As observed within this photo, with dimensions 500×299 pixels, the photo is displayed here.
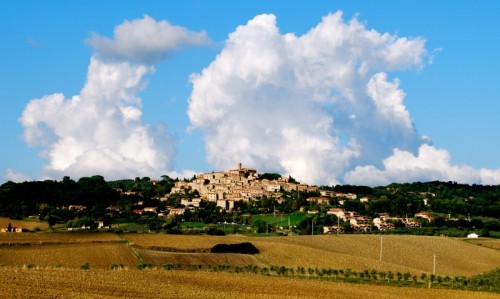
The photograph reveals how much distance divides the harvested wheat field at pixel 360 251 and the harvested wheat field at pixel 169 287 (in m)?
19.6

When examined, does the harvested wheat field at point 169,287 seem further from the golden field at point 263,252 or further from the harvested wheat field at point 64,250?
the golden field at point 263,252

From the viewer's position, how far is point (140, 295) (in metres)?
39.6

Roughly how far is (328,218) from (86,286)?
11144 centimetres

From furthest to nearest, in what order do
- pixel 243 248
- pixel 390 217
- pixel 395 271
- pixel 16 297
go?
pixel 390 217 → pixel 243 248 → pixel 395 271 → pixel 16 297

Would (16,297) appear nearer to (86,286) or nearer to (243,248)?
(86,286)

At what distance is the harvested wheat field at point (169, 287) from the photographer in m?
37.3

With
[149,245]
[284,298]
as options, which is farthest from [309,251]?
[284,298]

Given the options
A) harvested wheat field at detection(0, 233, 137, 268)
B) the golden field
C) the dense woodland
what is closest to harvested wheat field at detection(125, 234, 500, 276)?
the golden field

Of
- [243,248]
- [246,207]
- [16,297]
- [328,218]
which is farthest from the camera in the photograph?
[246,207]

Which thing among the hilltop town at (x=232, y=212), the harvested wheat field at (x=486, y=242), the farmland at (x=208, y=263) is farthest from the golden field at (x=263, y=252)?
the hilltop town at (x=232, y=212)

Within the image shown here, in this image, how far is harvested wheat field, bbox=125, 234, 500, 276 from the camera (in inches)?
3182

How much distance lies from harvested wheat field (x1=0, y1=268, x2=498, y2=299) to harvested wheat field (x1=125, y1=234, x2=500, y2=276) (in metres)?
19.6

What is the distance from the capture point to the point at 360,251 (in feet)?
318

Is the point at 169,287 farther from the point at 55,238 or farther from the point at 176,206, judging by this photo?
the point at 176,206
